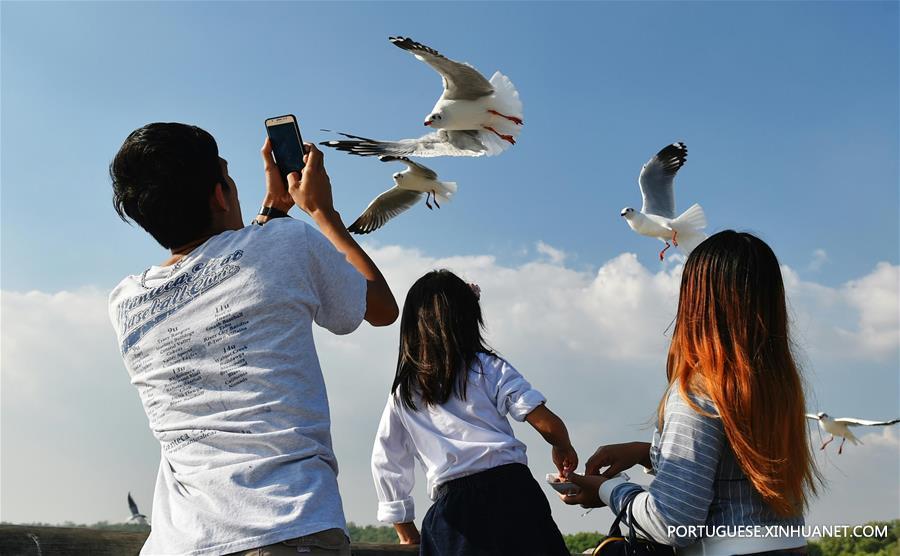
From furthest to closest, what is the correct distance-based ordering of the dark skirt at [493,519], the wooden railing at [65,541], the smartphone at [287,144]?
1. the dark skirt at [493,519]
2. the wooden railing at [65,541]
3. the smartphone at [287,144]

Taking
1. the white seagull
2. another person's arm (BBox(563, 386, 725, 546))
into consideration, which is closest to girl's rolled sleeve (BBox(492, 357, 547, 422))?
another person's arm (BBox(563, 386, 725, 546))

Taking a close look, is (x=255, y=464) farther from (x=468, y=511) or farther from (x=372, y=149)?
(x=372, y=149)

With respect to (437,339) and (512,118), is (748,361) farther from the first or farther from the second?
(512,118)

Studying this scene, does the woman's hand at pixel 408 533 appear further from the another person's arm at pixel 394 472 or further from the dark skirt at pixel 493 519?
the dark skirt at pixel 493 519

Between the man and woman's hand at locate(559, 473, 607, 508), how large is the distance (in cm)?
66

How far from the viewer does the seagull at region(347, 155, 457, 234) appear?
28.1 ft

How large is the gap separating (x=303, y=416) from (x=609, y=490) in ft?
2.57

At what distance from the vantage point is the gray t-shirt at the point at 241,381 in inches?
58.4

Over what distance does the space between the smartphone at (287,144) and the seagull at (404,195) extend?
252 inches

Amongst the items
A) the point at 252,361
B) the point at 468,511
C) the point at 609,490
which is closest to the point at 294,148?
the point at 252,361

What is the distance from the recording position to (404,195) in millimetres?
9352

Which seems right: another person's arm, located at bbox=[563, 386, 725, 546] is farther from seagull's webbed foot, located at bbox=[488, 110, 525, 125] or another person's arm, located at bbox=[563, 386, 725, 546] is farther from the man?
seagull's webbed foot, located at bbox=[488, 110, 525, 125]

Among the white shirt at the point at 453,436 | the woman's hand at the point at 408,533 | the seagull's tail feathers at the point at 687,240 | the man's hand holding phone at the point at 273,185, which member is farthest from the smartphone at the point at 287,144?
the seagull's tail feathers at the point at 687,240

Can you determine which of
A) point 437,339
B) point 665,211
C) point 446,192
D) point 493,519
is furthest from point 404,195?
point 493,519
